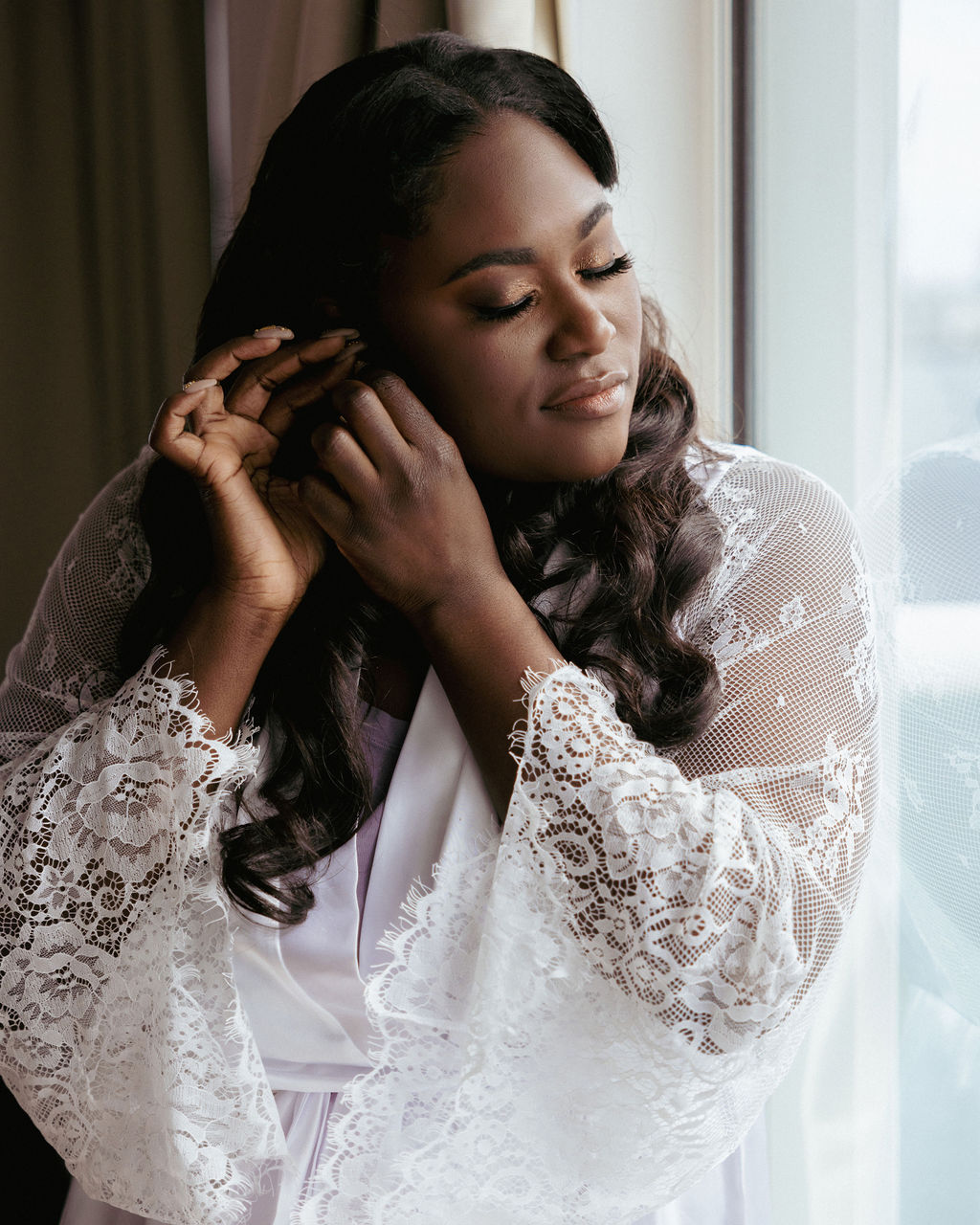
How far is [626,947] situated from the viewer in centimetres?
78

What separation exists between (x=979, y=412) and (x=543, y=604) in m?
0.43

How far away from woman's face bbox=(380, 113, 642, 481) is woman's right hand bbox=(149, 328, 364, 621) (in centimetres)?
11

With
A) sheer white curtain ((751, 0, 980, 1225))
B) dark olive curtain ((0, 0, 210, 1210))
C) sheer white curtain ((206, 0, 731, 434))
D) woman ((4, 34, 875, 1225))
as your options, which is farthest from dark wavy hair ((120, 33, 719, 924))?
dark olive curtain ((0, 0, 210, 1210))

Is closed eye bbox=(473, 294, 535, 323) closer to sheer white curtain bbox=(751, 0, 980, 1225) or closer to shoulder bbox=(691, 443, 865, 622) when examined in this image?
shoulder bbox=(691, 443, 865, 622)

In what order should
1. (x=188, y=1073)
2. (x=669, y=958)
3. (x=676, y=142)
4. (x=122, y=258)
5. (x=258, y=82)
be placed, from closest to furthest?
1. (x=669, y=958)
2. (x=188, y=1073)
3. (x=676, y=142)
4. (x=258, y=82)
5. (x=122, y=258)

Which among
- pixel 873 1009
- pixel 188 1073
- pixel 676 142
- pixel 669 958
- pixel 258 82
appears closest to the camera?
pixel 669 958

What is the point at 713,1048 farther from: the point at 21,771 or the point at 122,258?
the point at 122,258

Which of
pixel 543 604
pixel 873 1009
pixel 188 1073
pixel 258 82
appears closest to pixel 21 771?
pixel 188 1073

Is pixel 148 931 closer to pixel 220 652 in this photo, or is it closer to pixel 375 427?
pixel 220 652

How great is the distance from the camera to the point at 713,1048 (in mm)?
793

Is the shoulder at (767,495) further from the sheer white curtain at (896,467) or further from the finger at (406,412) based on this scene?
the finger at (406,412)

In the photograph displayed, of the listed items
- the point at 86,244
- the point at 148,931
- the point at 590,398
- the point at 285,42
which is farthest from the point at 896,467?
the point at 86,244

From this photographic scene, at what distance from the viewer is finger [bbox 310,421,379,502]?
92 cm

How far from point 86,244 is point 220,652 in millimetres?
1734
